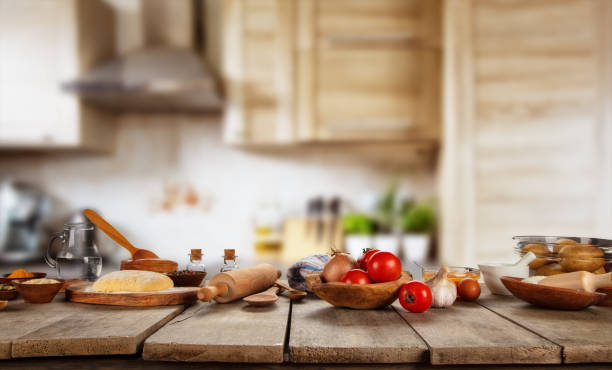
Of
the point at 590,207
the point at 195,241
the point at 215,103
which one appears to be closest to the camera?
the point at 590,207

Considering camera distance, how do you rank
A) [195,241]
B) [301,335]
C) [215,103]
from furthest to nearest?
[195,241], [215,103], [301,335]

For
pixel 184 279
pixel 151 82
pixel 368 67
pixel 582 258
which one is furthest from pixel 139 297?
pixel 368 67

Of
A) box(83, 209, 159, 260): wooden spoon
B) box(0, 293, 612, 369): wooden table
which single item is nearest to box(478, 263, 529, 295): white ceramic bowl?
box(0, 293, 612, 369): wooden table

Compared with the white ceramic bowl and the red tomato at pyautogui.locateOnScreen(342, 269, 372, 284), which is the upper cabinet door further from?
the red tomato at pyautogui.locateOnScreen(342, 269, 372, 284)

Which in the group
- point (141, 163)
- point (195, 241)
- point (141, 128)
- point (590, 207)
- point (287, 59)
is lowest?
point (195, 241)

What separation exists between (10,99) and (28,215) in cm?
66

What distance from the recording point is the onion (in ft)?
3.17

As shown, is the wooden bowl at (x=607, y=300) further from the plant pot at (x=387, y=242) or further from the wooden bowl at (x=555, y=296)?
the plant pot at (x=387, y=242)

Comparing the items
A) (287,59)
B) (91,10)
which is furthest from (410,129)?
(91,10)

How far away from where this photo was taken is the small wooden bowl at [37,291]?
0.98 metres

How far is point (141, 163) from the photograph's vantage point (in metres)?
2.97

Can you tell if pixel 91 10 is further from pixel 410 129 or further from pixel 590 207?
pixel 590 207

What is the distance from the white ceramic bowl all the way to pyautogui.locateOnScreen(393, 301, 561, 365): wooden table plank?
0.76 ft

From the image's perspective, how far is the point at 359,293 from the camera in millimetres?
914
